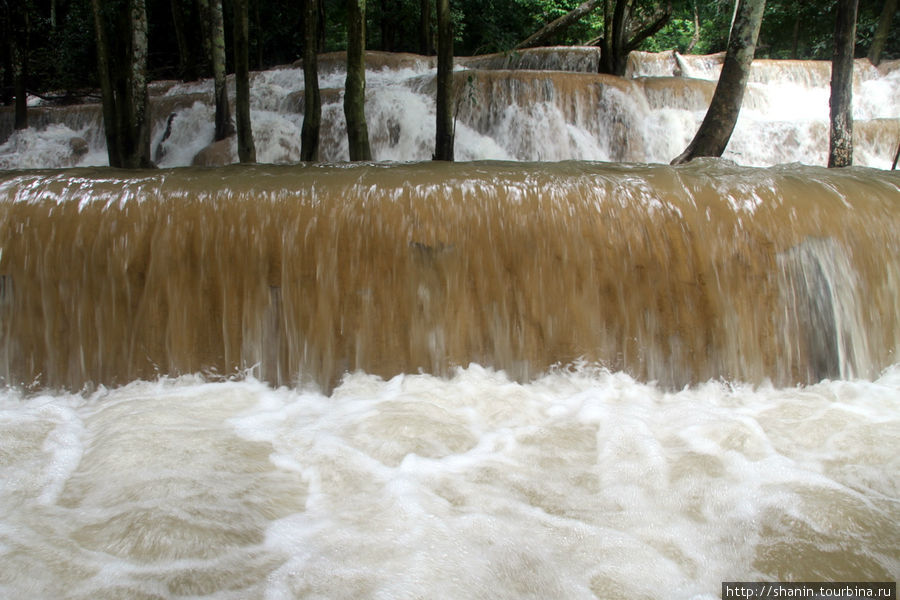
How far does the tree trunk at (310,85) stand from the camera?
Answer: 7.69 metres

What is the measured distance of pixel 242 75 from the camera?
7797 millimetres

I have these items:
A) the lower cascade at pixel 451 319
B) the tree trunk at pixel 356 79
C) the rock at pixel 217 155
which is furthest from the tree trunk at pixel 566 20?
the lower cascade at pixel 451 319

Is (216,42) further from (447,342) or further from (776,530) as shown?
(776,530)

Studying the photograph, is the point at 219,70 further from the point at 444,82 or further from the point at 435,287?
the point at 435,287

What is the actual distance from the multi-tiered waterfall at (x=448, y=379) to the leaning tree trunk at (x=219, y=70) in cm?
514

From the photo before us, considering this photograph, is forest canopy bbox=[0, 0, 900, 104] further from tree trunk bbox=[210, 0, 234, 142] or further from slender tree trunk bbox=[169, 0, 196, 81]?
tree trunk bbox=[210, 0, 234, 142]

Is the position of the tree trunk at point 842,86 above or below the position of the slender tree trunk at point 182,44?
below

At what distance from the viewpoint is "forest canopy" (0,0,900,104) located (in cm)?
1653

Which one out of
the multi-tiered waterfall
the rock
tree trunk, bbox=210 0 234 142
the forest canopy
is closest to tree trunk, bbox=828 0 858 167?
the multi-tiered waterfall

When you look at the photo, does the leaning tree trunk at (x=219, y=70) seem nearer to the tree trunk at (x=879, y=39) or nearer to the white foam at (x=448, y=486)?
the white foam at (x=448, y=486)

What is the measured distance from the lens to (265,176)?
4.89 m

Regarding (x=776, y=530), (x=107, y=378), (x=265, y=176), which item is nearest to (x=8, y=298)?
(x=107, y=378)

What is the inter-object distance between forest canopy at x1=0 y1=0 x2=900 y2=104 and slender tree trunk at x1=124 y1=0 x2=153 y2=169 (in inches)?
304

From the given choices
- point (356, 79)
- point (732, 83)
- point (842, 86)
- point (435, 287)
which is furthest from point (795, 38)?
point (435, 287)
